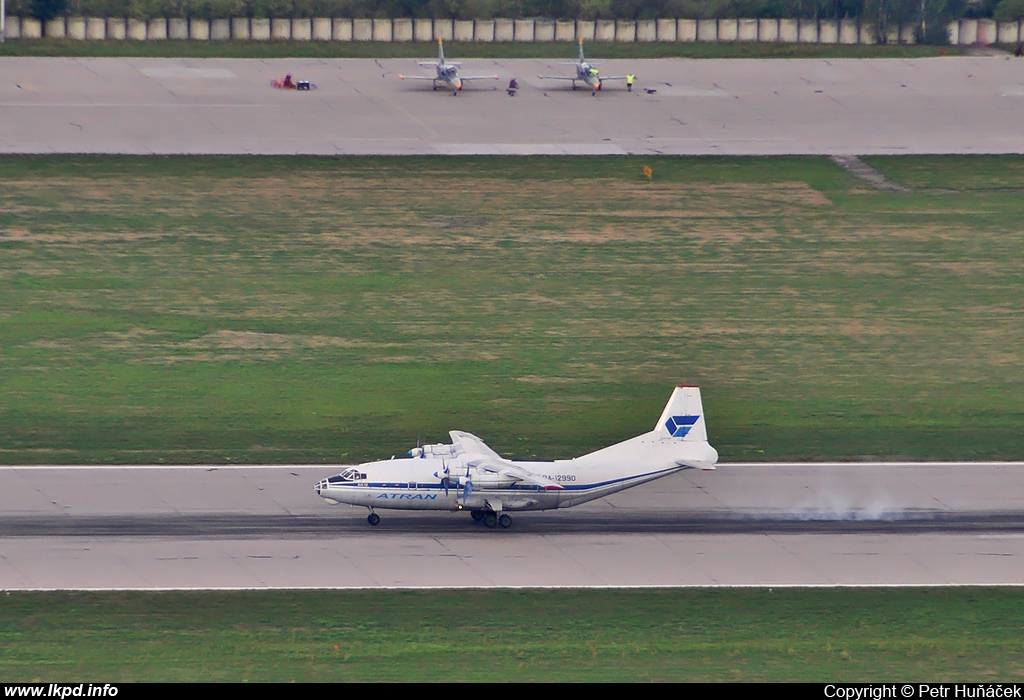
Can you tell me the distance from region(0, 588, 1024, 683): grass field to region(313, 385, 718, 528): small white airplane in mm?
4545

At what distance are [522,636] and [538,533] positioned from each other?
7.14 m

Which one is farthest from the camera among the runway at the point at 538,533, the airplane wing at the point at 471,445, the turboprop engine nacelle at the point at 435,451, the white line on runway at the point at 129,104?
the white line on runway at the point at 129,104

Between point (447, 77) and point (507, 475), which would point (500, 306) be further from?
point (447, 77)

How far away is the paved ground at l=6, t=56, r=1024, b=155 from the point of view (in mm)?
83062

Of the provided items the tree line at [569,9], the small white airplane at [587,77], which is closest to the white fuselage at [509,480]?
the small white airplane at [587,77]

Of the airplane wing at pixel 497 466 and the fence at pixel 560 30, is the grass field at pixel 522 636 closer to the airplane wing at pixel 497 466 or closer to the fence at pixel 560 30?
the airplane wing at pixel 497 466

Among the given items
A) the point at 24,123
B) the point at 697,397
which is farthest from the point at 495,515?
the point at 24,123

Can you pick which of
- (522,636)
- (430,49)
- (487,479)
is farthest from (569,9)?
(522,636)

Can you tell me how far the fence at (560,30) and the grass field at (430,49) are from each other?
261 centimetres

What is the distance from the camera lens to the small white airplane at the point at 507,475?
42.5 meters

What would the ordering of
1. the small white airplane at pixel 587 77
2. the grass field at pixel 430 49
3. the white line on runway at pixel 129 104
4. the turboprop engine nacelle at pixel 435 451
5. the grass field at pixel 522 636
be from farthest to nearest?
the grass field at pixel 430 49 → the small white airplane at pixel 587 77 → the white line on runway at pixel 129 104 → the turboprop engine nacelle at pixel 435 451 → the grass field at pixel 522 636

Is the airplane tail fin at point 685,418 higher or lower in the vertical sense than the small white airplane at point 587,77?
lower

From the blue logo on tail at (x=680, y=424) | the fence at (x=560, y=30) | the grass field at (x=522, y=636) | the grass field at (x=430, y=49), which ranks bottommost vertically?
the grass field at (x=522, y=636)

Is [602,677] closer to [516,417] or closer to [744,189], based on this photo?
[516,417]
